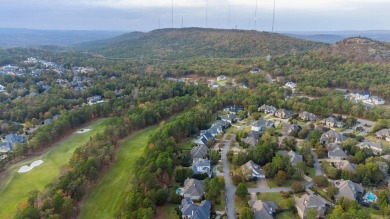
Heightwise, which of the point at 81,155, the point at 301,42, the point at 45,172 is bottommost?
the point at 45,172

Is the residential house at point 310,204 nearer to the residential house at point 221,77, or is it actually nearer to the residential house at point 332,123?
the residential house at point 332,123

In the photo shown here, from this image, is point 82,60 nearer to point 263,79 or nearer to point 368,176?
point 263,79

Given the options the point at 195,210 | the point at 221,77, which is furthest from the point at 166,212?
the point at 221,77

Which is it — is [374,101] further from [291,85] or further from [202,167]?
[202,167]

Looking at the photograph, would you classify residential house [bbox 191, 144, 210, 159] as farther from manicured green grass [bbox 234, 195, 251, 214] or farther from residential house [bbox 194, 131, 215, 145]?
manicured green grass [bbox 234, 195, 251, 214]

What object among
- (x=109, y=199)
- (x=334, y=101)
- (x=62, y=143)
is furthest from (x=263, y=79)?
(x=109, y=199)

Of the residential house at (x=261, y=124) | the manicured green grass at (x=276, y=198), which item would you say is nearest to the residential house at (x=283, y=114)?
the residential house at (x=261, y=124)
